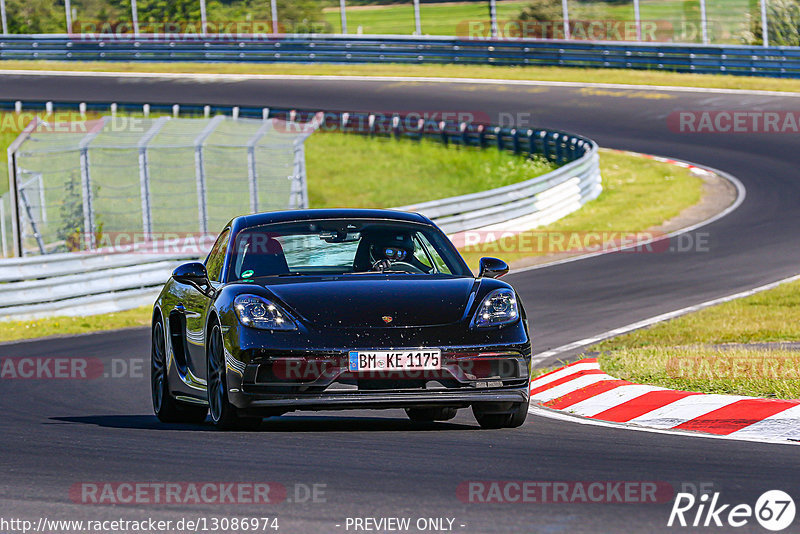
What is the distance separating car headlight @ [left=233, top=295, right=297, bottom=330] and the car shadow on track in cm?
72

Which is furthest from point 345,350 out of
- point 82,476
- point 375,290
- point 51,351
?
point 51,351

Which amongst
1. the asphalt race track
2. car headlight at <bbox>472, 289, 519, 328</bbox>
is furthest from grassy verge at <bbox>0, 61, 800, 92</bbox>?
car headlight at <bbox>472, 289, 519, 328</bbox>

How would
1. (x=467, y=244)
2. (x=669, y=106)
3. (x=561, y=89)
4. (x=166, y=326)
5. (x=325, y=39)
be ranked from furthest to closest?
(x=325, y=39) < (x=561, y=89) < (x=669, y=106) < (x=467, y=244) < (x=166, y=326)

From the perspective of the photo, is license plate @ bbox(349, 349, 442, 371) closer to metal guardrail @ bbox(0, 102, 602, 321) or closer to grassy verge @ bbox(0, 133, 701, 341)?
Answer: metal guardrail @ bbox(0, 102, 602, 321)

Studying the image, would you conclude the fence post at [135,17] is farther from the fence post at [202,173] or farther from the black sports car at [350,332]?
the black sports car at [350,332]

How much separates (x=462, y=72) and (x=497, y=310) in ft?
127

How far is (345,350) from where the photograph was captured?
7160 mm

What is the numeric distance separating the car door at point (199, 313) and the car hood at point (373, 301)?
70cm

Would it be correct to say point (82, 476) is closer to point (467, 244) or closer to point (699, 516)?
point (699, 516)

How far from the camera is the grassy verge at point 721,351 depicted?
8.83 m

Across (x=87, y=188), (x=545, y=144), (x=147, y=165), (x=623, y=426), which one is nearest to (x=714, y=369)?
(x=623, y=426)

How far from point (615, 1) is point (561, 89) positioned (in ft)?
21.1

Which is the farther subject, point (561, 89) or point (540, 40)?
point (540, 40)

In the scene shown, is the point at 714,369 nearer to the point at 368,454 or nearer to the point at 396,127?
the point at 368,454
